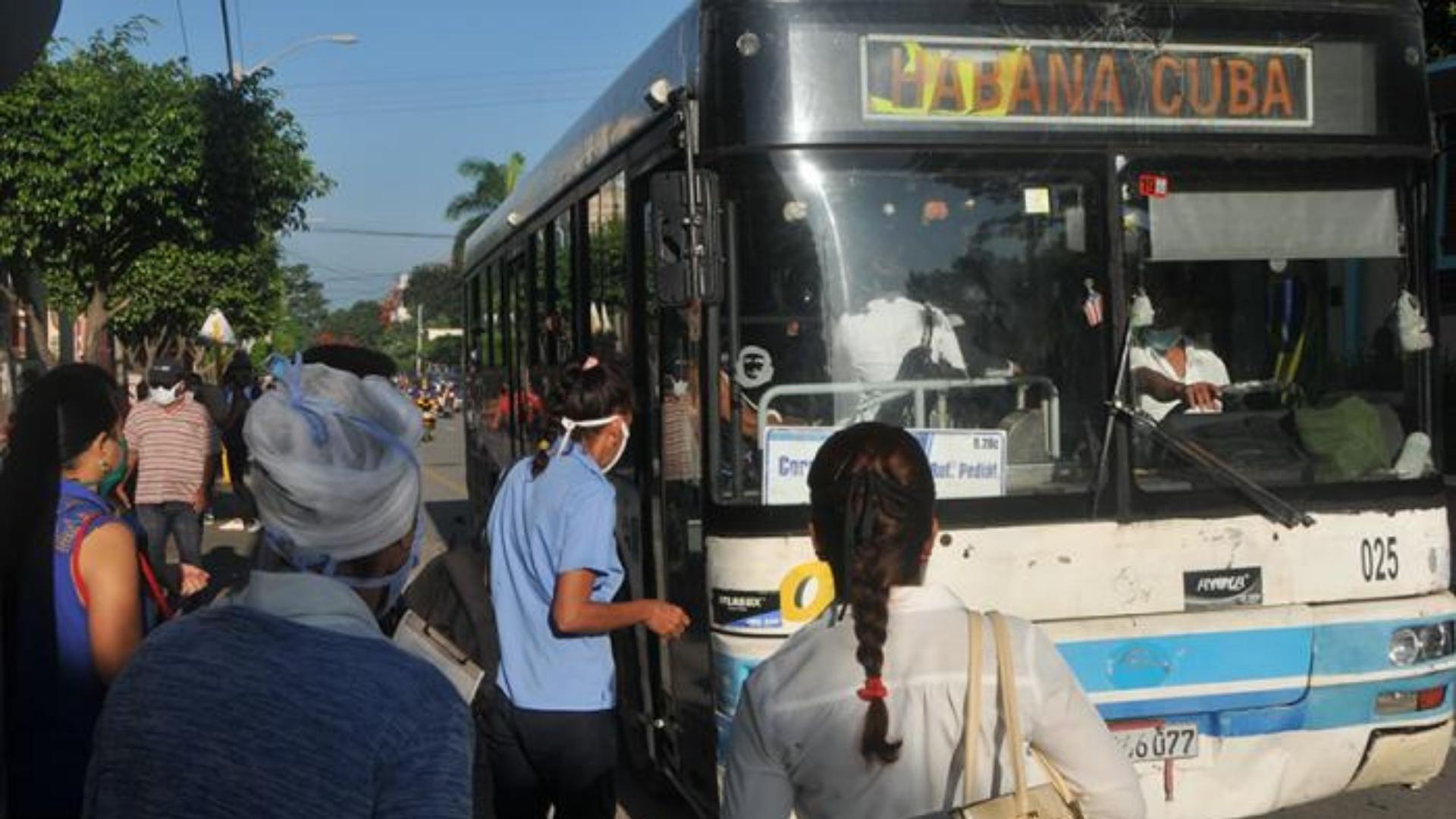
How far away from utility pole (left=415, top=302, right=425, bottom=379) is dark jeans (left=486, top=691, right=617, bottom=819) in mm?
70111

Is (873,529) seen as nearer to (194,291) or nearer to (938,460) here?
(938,460)

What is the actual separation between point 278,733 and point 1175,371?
3.94m

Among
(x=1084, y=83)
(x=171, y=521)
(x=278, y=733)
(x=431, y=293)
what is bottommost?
(x=171, y=521)

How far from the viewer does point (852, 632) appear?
7.64ft

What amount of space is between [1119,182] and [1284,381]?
1001 mm

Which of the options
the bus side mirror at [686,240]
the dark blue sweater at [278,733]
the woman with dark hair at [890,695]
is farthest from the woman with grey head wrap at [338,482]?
the bus side mirror at [686,240]

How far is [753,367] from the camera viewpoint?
4680 millimetres

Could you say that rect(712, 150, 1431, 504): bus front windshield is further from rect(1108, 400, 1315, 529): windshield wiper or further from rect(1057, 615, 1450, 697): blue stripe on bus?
rect(1057, 615, 1450, 697): blue stripe on bus

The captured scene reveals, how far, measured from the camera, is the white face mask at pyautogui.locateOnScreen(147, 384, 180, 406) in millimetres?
9953

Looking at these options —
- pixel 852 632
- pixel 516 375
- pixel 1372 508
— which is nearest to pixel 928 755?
pixel 852 632

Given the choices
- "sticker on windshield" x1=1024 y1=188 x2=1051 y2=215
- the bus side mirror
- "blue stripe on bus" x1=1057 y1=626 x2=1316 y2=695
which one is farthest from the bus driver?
the bus side mirror

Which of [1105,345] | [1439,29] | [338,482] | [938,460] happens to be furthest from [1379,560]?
[1439,29]

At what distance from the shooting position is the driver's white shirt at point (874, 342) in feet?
15.5

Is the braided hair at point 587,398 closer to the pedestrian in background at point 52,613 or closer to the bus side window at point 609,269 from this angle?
the pedestrian in background at point 52,613
